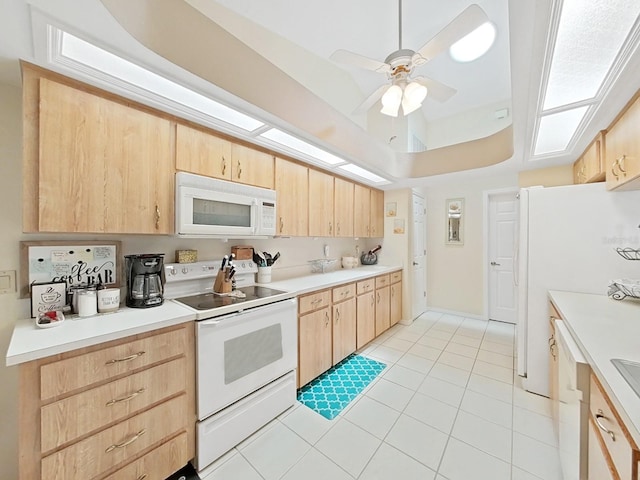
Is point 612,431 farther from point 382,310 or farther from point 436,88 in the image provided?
point 382,310

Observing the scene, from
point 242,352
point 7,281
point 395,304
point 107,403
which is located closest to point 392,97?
point 242,352

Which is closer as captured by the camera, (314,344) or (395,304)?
(314,344)

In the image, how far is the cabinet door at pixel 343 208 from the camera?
311 cm

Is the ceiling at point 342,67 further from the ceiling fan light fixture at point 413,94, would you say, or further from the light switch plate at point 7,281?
the light switch plate at point 7,281

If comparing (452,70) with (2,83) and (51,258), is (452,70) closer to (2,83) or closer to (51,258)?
(2,83)

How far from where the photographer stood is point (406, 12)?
90.9 inches

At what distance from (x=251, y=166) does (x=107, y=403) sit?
1.76 m

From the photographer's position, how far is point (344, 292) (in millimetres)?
2672

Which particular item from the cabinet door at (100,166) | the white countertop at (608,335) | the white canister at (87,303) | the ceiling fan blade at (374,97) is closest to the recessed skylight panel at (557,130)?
the ceiling fan blade at (374,97)

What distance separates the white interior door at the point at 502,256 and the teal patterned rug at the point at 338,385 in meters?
2.57

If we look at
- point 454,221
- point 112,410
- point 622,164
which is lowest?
point 112,410

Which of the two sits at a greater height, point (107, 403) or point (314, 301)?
point (314, 301)

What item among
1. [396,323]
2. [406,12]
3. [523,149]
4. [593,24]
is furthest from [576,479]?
[406,12]

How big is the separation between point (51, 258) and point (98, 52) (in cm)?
115
